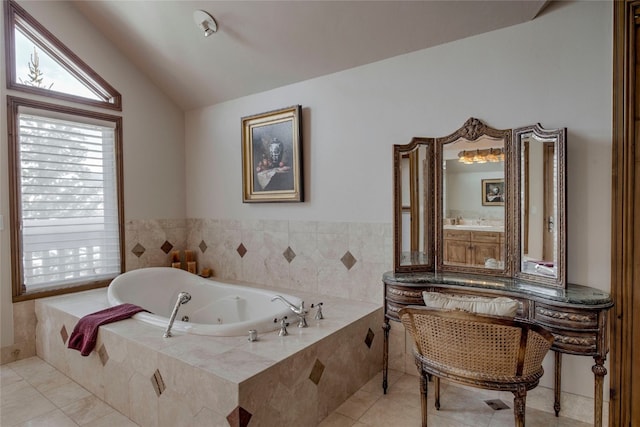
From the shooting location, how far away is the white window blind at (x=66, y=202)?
3.00m

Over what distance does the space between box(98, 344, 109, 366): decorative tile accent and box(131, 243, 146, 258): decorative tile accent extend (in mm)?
1515

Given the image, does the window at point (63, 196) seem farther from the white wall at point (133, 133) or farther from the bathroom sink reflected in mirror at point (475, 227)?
the bathroom sink reflected in mirror at point (475, 227)

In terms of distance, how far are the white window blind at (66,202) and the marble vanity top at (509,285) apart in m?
2.77

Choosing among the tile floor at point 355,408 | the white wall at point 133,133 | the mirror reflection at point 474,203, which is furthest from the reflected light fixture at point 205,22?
the tile floor at point 355,408

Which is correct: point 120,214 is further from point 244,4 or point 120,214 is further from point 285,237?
point 244,4

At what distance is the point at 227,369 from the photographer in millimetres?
1731

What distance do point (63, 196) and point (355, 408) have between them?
3.00m

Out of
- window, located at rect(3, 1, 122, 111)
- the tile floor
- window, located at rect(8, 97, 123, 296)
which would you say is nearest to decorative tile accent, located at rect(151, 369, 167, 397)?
the tile floor

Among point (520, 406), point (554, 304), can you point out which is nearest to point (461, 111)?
point (554, 304)

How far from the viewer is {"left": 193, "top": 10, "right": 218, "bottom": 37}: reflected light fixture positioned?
2.80 meters

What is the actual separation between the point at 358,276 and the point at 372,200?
638 mm

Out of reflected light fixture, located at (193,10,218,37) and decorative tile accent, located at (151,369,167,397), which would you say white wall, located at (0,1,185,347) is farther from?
decorative tile accent, located at (151,369,167,397)

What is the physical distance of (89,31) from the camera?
3.37m

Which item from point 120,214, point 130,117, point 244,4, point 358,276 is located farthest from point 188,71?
point 358,276
